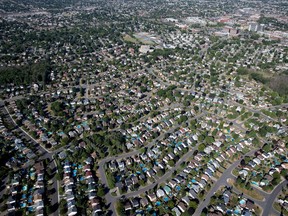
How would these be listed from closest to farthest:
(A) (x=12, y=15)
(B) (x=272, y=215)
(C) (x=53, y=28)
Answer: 1. (B) (x=272, y=215)
2. (C) (x=53, y=28)
3. (A) (x=12, y=15)

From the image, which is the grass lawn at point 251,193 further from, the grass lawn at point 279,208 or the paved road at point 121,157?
the paved road at point 121,157

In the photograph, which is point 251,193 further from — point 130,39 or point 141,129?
point 130,39

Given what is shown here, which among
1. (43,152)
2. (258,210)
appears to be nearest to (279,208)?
(258,210)

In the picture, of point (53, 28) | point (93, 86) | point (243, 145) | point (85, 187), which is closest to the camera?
point (85, 187)

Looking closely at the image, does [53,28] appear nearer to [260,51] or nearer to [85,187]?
[260,51]

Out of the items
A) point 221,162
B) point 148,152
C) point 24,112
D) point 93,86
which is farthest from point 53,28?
point 221,162

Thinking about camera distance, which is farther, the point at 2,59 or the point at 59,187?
the point at 2,59
